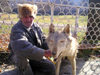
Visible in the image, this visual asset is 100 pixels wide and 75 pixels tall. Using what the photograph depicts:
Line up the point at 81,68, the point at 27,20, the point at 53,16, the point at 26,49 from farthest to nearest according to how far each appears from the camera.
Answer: the point at 53,16 → the point at 81,68 → the point at 27,20 → the point at 26,49

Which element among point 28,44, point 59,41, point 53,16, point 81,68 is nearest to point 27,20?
point 28,44

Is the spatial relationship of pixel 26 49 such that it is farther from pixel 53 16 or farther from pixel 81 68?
pixel 53 16

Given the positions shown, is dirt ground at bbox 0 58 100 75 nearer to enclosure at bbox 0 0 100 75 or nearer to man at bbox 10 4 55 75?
enclosure at bbox 0 0 100 75

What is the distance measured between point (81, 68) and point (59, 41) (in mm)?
1588

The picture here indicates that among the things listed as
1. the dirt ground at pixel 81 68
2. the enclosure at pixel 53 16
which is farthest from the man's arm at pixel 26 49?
the enclosure at pixel 53 16

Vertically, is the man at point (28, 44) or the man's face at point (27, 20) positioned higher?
the man's face at point (27, 20)

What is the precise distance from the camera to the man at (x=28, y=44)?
2.12 meters

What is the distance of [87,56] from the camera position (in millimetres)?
4273

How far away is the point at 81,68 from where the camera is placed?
3.67m

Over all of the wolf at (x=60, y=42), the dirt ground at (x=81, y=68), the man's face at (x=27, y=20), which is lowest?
the dirt ground at (x=81, y=68)

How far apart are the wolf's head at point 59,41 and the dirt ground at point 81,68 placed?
979 mm

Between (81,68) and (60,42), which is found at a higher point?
(60,42)

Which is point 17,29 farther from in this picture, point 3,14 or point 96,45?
point 96,45

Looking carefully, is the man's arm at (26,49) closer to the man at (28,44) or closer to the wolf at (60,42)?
the man at (28,44)
